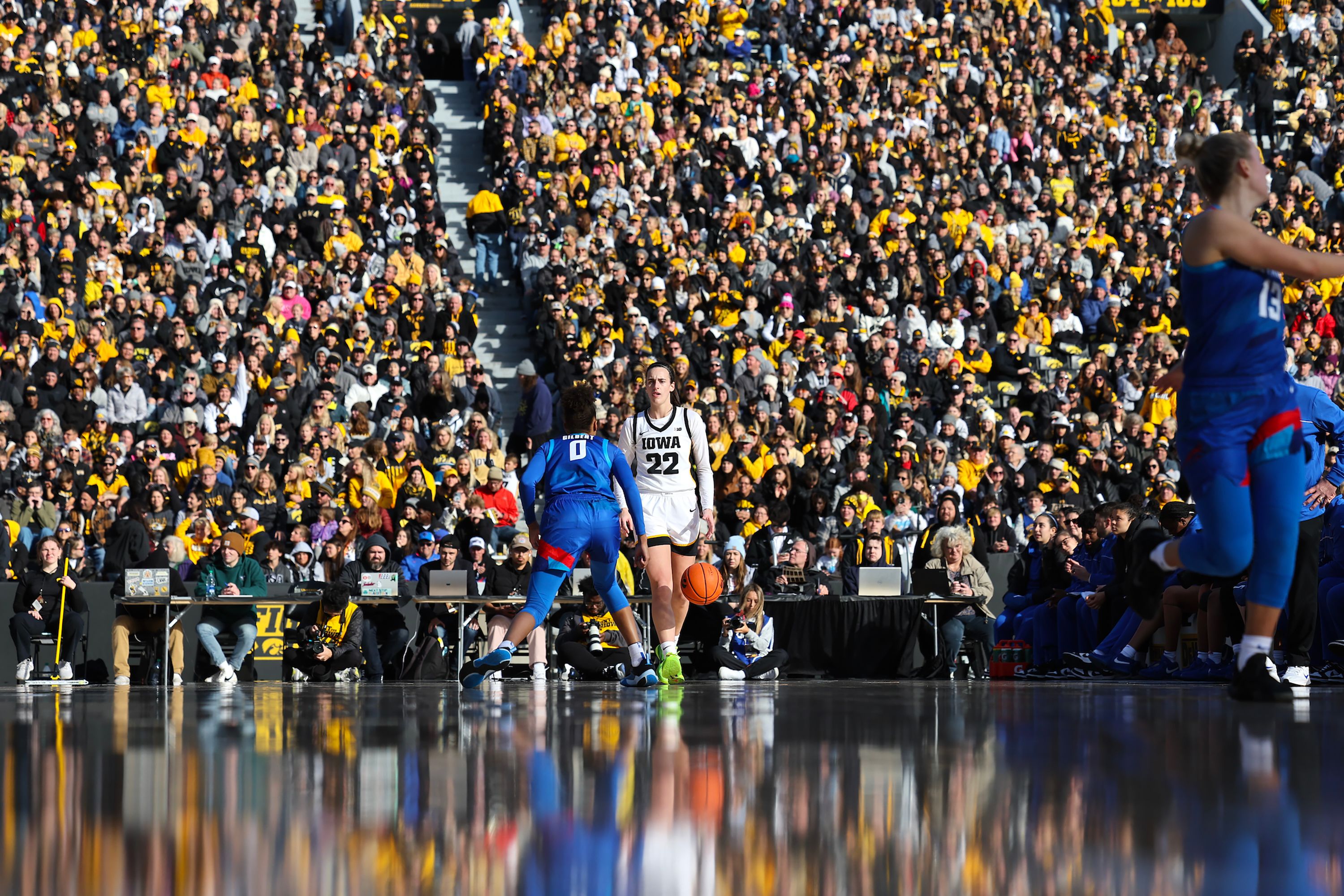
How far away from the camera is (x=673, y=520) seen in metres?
10.2

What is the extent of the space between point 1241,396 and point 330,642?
9.40m

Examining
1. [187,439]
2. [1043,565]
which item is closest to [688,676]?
[1043,565]

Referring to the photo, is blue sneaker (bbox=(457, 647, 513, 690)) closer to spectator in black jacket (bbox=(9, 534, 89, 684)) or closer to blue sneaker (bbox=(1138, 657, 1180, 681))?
blue sneaker (bbox=(1138, 657, 1180, 681))

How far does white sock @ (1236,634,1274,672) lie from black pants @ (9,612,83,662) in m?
11.0

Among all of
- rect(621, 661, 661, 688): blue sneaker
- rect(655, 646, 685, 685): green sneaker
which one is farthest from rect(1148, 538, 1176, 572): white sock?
rect(655, 646, 685, 685): green sneaker

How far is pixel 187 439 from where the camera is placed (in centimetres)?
1584

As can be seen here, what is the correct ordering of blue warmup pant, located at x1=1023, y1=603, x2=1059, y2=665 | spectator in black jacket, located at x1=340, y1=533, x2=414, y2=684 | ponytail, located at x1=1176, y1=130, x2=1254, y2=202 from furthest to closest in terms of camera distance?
1. spectator in black jacket, located at x1=340, y1=533, x2=414, y2=684
2. blue warmup pant, located at x1=1023, y1=603, x2=1059, y2=665
3. ponytail, located at x1=1176, y1=130, x2=1254, y2=202

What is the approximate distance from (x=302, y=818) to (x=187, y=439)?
13692 millimetres

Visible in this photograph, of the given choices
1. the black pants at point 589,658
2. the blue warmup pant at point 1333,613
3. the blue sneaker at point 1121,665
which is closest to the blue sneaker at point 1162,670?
the blue sneaker at point 1121,665

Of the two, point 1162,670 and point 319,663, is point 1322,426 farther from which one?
point 319,663

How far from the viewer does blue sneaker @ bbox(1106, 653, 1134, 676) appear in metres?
10.9

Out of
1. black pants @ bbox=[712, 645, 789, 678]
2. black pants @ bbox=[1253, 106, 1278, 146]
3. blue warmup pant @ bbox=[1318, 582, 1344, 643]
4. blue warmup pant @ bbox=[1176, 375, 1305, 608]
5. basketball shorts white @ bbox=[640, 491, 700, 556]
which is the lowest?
black pants @ bbox=[712, 645, 789, 678]

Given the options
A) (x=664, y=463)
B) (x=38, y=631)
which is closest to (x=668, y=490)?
(x=664, y=463)

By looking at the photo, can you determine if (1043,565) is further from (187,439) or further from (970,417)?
(187,439)
